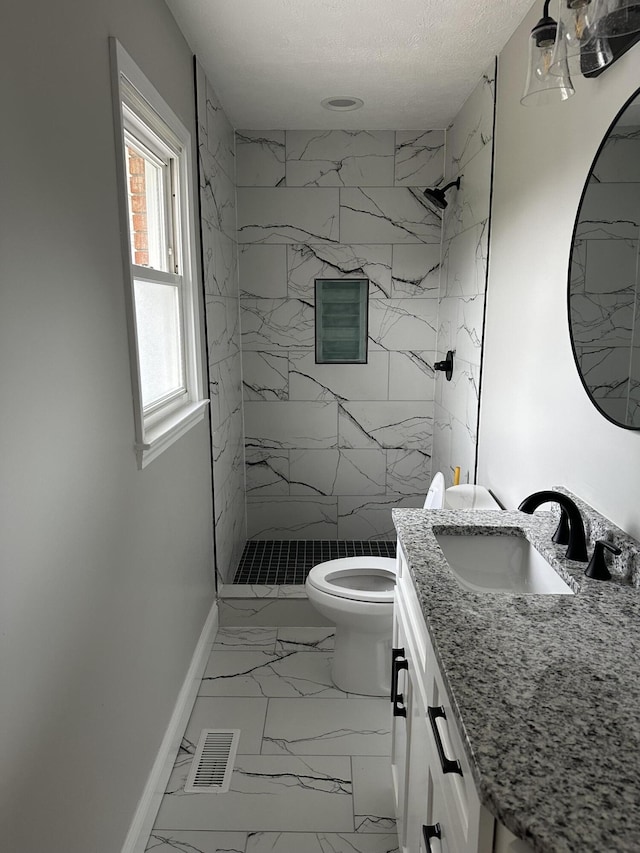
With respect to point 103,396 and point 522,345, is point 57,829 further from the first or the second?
point 522,345

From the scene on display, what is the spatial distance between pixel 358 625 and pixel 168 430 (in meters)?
1.09

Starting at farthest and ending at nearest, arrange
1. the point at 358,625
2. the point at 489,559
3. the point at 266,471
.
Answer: the point at 266,471 < the point at 358,625 < the point at 489,559

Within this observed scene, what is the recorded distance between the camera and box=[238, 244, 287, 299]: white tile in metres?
3.80

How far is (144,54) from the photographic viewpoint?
1.94 metres

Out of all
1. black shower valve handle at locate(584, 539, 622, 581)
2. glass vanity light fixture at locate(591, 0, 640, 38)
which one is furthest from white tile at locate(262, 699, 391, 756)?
glass vanity light fixture at locate(591, 0, 640, 38)

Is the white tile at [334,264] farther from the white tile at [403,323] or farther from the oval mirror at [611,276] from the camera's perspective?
the oval mirror at [611,276]

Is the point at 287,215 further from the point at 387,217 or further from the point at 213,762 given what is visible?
the point at 213,762

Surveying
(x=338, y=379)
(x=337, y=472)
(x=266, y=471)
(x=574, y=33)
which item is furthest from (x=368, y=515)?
(x=574, y=33)

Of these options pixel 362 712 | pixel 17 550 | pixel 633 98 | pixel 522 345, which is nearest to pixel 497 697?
pixel 17 550

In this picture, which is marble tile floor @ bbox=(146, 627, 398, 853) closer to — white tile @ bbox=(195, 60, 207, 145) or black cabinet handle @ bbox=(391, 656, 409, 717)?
black cabinet handle @ bbox=(391, 656, 409, 717)

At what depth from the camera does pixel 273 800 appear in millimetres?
2043

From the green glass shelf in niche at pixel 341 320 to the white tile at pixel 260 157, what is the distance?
65cm

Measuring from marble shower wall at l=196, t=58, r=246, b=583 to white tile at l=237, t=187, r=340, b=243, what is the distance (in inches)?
4.1

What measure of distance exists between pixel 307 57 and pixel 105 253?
155 centimetres
